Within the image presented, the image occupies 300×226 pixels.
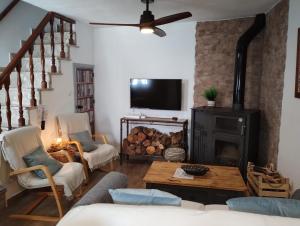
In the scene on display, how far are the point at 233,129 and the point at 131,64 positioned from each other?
7.27ft

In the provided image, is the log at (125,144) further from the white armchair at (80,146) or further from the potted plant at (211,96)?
the potted plant at (211,96)

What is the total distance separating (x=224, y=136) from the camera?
3.88 meters

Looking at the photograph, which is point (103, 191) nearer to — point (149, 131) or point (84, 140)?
point (84, 140)

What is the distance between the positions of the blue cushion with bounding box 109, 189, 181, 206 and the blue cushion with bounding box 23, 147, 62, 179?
1.56 m

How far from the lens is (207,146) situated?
4.04 m

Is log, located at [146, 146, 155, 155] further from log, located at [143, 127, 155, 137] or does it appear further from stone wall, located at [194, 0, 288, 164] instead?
stone wall, located at [194, 0, 288, 164]

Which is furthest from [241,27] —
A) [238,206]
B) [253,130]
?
[238,206]

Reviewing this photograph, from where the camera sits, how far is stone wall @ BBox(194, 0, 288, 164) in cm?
347

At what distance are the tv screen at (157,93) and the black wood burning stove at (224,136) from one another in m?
0.61

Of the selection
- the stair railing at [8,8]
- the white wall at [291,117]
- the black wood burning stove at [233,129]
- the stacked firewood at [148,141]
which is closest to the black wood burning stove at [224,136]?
the black wood burning stove at [233,129]

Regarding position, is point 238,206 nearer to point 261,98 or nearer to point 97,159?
point 97,159

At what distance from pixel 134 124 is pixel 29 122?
6.47 ft

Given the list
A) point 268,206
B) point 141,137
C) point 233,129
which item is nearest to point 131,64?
point 141,137

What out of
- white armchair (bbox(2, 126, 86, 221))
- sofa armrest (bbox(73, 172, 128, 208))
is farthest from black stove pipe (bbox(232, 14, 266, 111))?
white armchair (bbox(2, 126, 86, 221))
